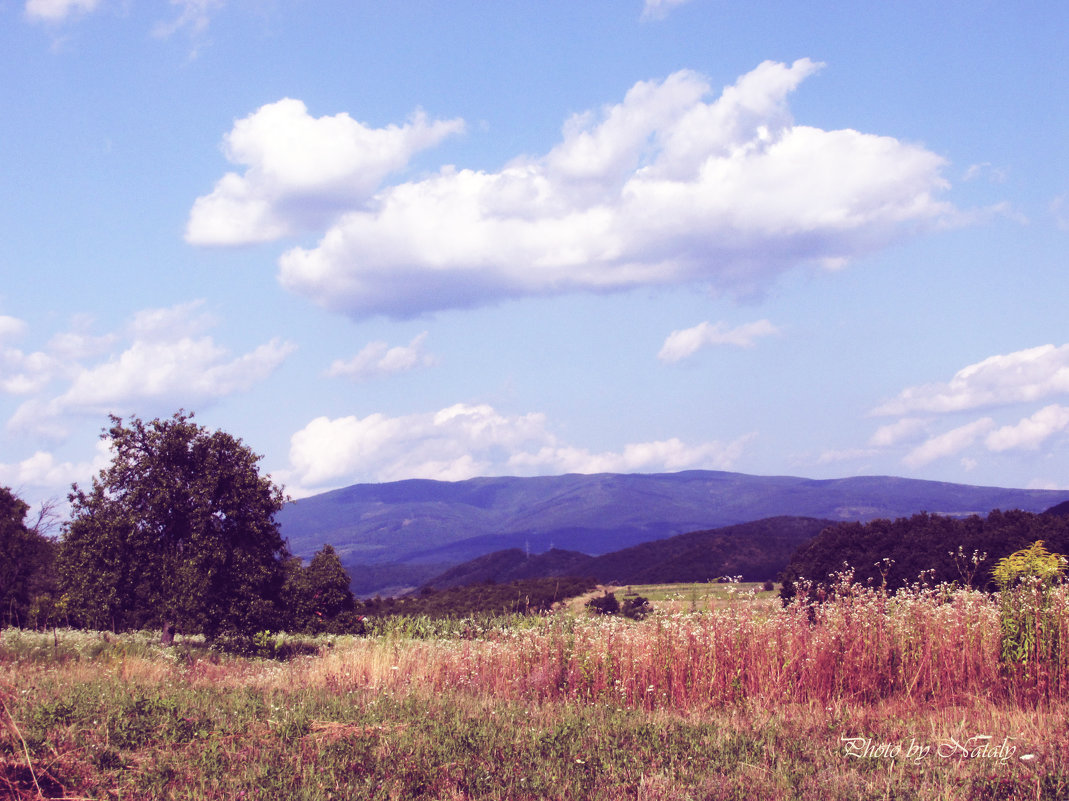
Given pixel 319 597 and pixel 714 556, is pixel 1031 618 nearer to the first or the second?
pixel 319 597

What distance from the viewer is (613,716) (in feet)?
22.6

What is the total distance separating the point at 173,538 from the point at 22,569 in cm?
1551

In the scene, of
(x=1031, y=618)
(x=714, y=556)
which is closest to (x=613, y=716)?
(x=1031, y=618)

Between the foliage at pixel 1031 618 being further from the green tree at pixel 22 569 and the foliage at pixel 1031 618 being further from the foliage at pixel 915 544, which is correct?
the green tree at pixel 22 569

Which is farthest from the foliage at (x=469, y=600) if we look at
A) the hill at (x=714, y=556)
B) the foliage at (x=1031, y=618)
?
the foliage at (x=1031, y=618)

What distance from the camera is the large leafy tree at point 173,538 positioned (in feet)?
69.7

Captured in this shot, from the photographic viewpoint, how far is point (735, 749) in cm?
557

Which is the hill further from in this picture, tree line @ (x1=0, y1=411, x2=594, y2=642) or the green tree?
tree line @ (x1=0, y1=411, x2=594, y2=642)

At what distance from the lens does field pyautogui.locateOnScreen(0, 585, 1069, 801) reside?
15.7 ft

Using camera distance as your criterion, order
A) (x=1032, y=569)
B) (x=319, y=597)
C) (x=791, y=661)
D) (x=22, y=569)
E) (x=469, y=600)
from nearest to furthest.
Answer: (x=791, y=661) → (x=1032, y=569) → (x=319, y=597) → (x=22, y=569) → (x=469, y=600)

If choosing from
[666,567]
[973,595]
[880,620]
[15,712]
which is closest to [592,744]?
[880,620]

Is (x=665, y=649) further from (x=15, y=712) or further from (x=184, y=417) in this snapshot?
(x=184, y=417)

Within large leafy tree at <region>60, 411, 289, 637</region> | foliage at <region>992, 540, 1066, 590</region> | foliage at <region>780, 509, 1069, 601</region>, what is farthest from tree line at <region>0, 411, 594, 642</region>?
foliage at <region>780, 509, 1069, 601</region>

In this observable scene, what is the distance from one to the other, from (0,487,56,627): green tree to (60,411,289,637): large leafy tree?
34.0 feet
